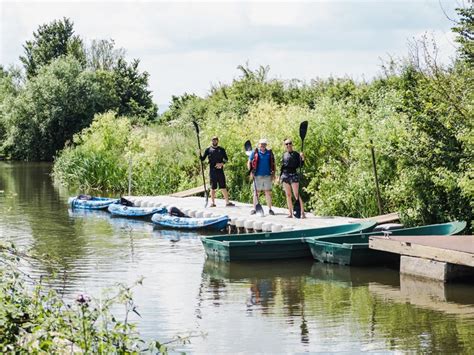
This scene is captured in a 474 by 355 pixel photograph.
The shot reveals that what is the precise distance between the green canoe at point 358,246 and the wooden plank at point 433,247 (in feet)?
1.80

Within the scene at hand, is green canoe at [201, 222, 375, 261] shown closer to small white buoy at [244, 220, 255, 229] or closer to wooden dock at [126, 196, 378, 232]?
wooden dock at [126, 196, 378, 232]

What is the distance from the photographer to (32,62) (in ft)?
244

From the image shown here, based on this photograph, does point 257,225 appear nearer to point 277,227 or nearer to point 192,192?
point 277,227

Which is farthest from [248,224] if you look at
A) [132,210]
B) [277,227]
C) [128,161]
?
[128,161]

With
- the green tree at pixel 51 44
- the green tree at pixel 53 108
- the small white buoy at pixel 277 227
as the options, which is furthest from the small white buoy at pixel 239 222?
the green tree at pixel 51 44

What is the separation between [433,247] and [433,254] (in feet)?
0.40

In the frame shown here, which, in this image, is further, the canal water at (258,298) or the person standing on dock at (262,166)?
the person standing on dock at (262,166)

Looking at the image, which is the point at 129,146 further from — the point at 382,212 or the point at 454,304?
the point at 454,304

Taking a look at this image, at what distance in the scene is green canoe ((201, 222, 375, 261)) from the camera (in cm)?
1750

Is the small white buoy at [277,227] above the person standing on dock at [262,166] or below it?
below

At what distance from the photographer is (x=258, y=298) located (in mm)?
14617

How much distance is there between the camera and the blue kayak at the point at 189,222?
22.0 meters

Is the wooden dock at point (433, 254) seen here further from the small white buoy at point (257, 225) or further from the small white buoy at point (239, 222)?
the small white buoy at point (239, 222)

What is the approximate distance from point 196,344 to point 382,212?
1017 centimetres
